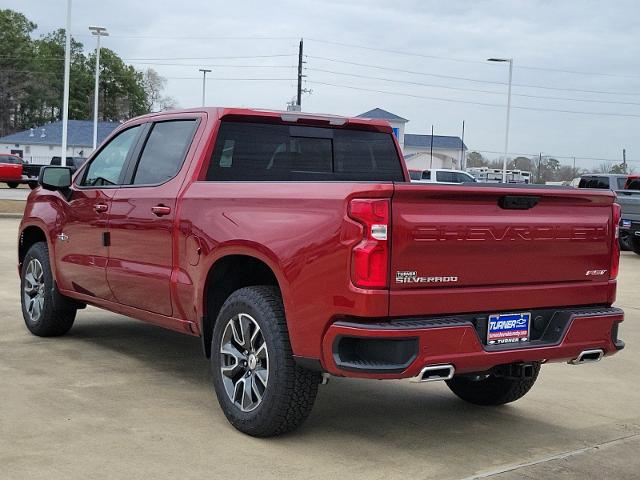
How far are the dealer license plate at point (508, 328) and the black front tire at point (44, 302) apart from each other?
415 cm

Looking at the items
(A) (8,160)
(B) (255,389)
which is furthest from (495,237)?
(A) (8,160)

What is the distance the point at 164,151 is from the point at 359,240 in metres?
2.48

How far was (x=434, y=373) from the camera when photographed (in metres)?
4.54

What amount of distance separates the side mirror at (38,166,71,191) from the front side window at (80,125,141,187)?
142 millimetres

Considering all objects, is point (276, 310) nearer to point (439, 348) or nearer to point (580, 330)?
point (439, 348)

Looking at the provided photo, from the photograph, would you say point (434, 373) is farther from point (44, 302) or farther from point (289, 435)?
point (44, 302)

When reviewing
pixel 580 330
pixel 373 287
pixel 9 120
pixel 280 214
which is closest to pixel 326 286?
pixel 373 287

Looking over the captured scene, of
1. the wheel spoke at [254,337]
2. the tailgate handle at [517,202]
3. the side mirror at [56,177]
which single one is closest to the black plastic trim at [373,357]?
the wheel spoke at [254,337]

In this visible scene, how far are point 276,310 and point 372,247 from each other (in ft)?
2.76

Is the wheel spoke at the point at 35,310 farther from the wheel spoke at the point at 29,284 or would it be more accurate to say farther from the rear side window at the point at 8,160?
the rear side window at the point at 8,160

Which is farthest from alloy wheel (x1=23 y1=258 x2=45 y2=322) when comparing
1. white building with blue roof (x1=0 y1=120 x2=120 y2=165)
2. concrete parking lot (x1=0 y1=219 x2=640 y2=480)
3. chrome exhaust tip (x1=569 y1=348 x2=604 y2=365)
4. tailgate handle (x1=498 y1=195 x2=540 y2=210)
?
white building with blue roof (x1=0 y1=120 x2=120 y2=165)

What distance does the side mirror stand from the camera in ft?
24.0

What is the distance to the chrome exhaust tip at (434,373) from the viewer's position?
14.8 feet

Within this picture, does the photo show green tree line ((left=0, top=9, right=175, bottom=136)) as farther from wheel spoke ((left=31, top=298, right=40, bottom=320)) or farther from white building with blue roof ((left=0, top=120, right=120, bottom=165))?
wheel spoke ((left=31, top=298, right=40, bottom=320))
